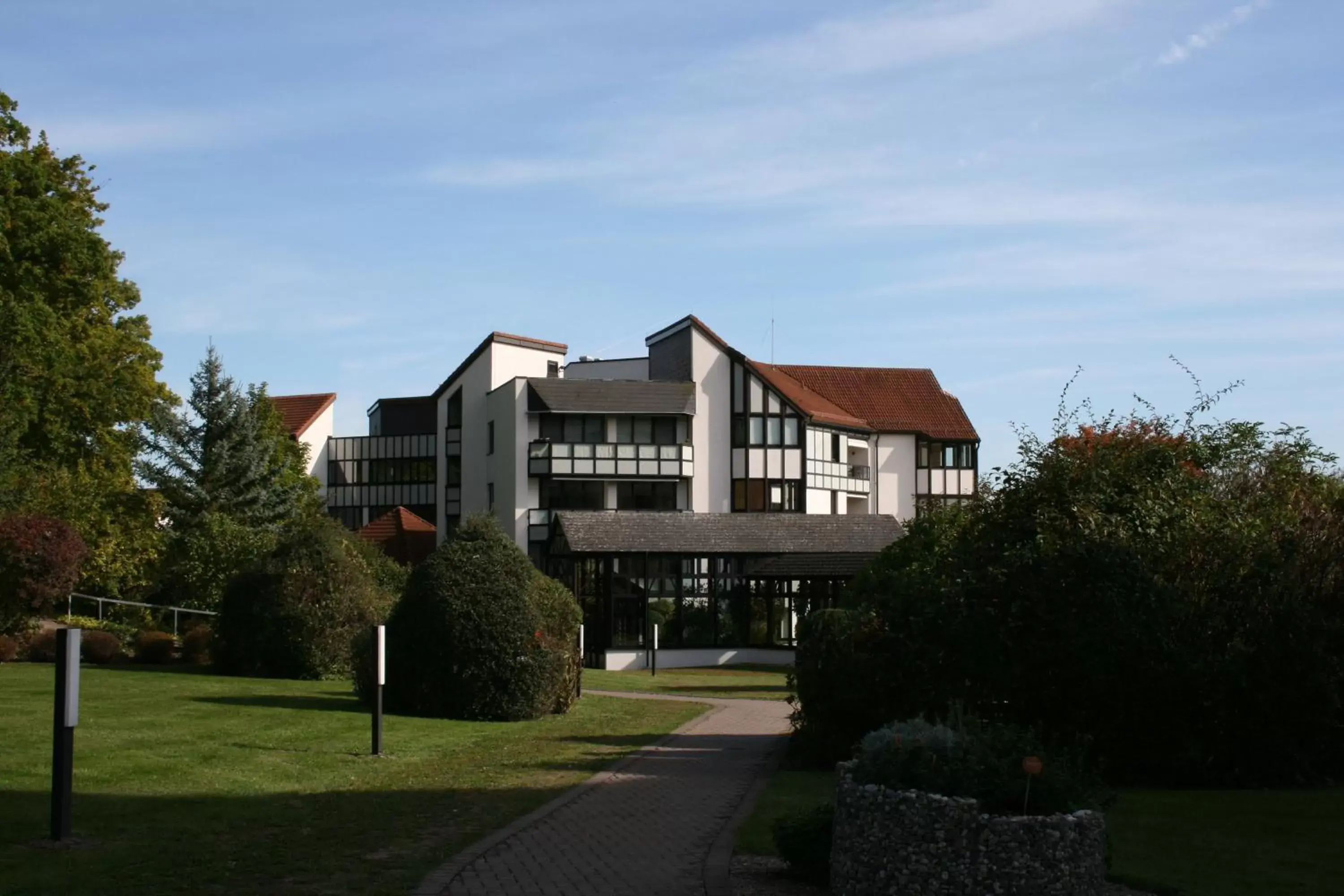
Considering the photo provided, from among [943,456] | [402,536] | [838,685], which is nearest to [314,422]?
[402,536]

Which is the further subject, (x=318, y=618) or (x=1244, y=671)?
(x=318, y=618)

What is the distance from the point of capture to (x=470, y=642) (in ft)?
72.6

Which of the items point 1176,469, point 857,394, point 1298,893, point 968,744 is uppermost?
point 857,394

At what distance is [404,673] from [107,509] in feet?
76.4

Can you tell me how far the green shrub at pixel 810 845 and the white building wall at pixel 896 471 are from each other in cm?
6394

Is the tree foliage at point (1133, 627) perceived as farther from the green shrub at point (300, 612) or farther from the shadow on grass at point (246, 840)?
the green shrub at point (300, 612)

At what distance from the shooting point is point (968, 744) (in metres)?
9.03

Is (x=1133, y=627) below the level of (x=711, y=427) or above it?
below

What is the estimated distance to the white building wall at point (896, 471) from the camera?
241 feet

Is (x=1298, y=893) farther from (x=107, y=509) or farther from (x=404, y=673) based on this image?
(x=107, y=509)

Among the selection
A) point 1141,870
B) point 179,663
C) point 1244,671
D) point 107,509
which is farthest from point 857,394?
point 1141,870

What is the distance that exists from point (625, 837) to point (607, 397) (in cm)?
5041

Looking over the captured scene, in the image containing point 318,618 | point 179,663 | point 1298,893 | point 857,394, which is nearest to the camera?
point 1298,893

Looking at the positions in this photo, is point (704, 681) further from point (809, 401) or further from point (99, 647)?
point (809, 401)
